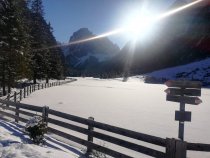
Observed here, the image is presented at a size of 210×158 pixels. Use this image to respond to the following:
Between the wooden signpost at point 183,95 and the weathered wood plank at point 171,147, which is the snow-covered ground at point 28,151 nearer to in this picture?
the weathered wood plank at point 171,147

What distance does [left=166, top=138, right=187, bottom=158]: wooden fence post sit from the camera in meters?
7.64

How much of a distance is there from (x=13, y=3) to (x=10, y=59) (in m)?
6.41

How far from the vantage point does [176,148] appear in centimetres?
769

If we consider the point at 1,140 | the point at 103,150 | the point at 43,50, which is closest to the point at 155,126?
the point at 103,150

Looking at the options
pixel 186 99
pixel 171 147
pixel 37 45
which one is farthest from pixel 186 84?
pixel 37 45

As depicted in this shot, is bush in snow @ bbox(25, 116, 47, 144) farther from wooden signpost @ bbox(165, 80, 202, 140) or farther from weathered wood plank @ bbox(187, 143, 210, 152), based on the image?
weathered wood plank @ bbox(187, 143, 210, 152)

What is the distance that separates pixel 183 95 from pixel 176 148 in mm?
1623

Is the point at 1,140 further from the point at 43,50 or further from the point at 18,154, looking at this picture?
the point at 43,50

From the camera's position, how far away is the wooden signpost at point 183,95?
8492mm

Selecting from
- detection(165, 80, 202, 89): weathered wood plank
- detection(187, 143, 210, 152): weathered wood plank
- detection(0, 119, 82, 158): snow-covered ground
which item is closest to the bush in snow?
detection(0, 119, 82, 158): snow-covered ground

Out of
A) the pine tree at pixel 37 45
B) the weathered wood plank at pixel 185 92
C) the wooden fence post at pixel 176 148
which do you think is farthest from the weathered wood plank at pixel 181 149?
the pine tree at pixel 37 45

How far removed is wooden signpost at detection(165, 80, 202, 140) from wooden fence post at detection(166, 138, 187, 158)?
787 millimetres

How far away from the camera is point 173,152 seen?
25.4ft

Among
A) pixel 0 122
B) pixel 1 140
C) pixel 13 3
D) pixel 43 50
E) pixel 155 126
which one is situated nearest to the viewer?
pixel 1 140
